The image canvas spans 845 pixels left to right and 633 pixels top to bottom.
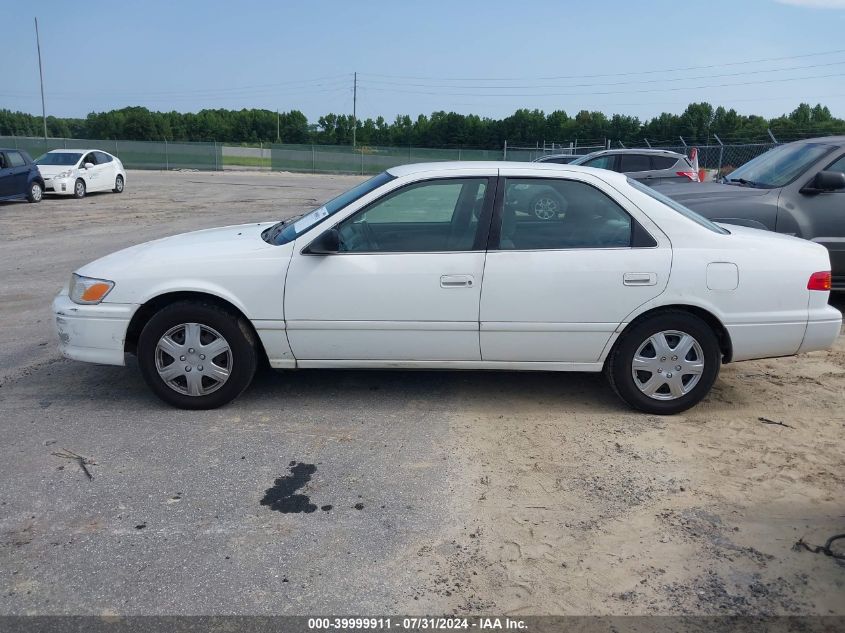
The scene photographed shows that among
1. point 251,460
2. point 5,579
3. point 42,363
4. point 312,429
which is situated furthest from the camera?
point 42,363

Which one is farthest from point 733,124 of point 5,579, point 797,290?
point 5,579

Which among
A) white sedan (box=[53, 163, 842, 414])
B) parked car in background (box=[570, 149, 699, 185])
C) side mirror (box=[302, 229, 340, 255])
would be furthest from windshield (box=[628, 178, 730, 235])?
parked car in background (box=[570, 149, 699, 185])

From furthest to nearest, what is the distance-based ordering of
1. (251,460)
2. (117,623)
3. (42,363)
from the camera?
(42,363), (251,460), (117,623)

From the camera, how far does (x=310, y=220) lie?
4945 millimetres

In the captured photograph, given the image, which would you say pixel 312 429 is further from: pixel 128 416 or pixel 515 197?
pixel 515 197

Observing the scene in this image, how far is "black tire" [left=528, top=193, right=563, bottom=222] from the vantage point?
4.72 m

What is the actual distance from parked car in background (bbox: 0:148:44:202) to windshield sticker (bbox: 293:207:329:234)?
15676 mm

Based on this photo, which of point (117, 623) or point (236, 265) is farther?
point (236, 265)

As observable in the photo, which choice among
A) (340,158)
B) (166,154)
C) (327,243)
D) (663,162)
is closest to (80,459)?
(327,243)

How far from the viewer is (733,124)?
170ft

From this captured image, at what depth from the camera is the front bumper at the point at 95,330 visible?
4656mm

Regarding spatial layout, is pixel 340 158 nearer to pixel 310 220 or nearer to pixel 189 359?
pixel 310 220

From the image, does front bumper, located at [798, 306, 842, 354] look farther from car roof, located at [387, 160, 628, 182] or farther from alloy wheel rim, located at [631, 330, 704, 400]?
car roof, located at [387, 160, 628, 182]

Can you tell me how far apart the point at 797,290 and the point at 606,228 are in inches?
50.1
